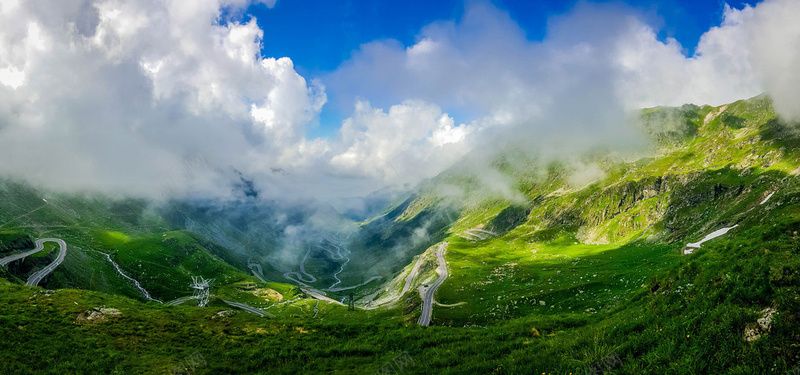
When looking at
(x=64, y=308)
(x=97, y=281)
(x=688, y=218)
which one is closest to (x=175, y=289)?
(x=97, y=281)

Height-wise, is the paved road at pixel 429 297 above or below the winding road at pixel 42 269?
below

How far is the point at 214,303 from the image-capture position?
138 metres

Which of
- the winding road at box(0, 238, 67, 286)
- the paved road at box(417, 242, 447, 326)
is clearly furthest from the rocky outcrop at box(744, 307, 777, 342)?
the winding road at box(0, 238, 67, 286)

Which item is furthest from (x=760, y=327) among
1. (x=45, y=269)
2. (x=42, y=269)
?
(x=42, y=269)

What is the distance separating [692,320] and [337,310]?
152594mm

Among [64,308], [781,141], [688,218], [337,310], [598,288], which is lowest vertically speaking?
[337,310]

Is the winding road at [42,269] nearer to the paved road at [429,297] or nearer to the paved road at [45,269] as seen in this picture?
the paved road at [45,269]

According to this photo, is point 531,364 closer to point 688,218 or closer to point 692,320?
point 692,320

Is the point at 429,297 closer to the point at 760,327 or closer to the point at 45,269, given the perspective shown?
the point at 760,327

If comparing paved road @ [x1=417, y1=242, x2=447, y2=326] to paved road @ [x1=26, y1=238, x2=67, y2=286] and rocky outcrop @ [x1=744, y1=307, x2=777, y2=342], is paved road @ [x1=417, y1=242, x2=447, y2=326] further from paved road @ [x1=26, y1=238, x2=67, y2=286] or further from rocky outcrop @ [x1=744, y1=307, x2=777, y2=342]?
paved road @ [x1=26, y1=238, x2=67, y2=286]

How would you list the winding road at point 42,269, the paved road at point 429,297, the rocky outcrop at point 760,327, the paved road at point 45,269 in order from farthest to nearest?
the winding road at point 42,269, the paved road at point 45,269, the paved road at point 429,297, the rocky outcrop at point 760,327

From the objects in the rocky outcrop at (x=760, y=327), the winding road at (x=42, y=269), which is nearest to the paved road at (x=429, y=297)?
the rocky outcrop at (x=760, y=327)

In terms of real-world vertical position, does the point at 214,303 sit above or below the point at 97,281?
below

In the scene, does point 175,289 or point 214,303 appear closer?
point 214,303
